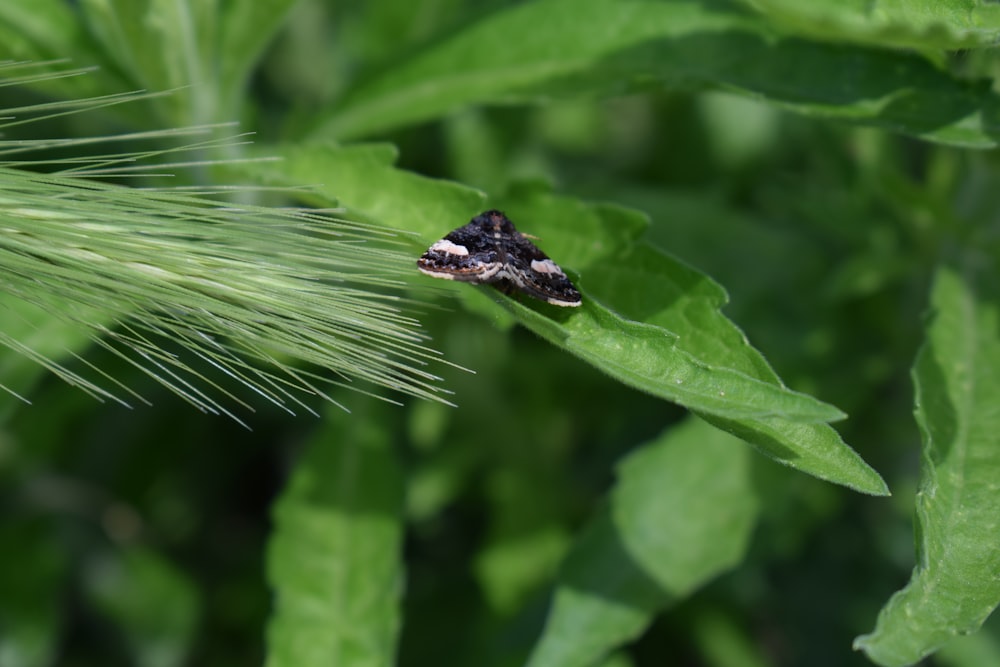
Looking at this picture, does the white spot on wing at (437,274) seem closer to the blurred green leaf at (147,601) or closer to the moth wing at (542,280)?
the moth wing at (542,280)

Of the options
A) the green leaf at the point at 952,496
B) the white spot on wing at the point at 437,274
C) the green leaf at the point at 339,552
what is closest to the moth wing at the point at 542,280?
the white spot on wing at the point at 437,274

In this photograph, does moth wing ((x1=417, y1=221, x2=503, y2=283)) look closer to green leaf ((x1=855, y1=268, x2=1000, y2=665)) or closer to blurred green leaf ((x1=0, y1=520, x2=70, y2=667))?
green leaf ((x1=855, y1=268, x2=1000, y2=665))

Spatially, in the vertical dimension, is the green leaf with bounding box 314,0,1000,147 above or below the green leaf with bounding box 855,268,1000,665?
above

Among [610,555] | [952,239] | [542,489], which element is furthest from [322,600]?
[952,239]

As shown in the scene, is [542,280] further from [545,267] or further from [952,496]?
[952,496]

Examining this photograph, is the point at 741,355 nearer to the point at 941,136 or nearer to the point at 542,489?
the point at 941,136

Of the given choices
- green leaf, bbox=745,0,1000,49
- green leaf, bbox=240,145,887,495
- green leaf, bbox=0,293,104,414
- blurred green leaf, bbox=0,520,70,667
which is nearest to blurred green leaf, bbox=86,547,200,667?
blurred green leaf, bbox=0,520,70,667

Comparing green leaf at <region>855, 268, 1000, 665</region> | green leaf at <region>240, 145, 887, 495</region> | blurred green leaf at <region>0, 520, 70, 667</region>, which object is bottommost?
blurred green leaf at <region>0, 520, 70, 667</region>

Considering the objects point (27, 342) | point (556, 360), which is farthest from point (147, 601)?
point (556, 360)

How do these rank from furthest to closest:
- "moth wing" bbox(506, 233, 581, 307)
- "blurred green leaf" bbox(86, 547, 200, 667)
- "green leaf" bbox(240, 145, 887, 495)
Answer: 1. "blurred green leaf" bbox(86, 547, 200, 667)
2. "moth wing" bbox(506, 233, 581, 307)
3. "green leaf" bbox(240, 145, 887, 495)
